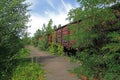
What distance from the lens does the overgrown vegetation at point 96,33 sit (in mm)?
10703

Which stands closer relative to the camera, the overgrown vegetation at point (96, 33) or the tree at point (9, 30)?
the overgrown vegetation at point (96, 33)

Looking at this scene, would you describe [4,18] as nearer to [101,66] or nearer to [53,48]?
[101,66]

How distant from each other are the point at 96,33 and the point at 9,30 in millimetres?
8471

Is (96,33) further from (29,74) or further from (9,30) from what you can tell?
(9,30)

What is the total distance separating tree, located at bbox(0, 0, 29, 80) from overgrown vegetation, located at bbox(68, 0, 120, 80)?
7.23m

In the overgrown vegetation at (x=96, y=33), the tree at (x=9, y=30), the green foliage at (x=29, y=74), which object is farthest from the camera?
the tree at (x=9, y=30)

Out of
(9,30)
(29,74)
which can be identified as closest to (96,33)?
(29,74)

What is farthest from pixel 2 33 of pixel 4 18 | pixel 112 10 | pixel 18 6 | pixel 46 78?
pixel 112 10

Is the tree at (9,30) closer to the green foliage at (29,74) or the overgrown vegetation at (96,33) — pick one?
the green foliage at (29,74)

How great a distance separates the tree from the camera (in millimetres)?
17778

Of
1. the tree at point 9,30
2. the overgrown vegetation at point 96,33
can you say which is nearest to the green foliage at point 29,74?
the tree at point 9,30

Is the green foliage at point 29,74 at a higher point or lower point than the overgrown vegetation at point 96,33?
lower

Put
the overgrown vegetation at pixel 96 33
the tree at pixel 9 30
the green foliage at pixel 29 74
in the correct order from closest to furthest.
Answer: the overgrown vegetation at pixel 96 33
the green foliage at pixel 29 74
the tree at pixel 9 30

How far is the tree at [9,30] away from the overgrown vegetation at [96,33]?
7.23 metres
